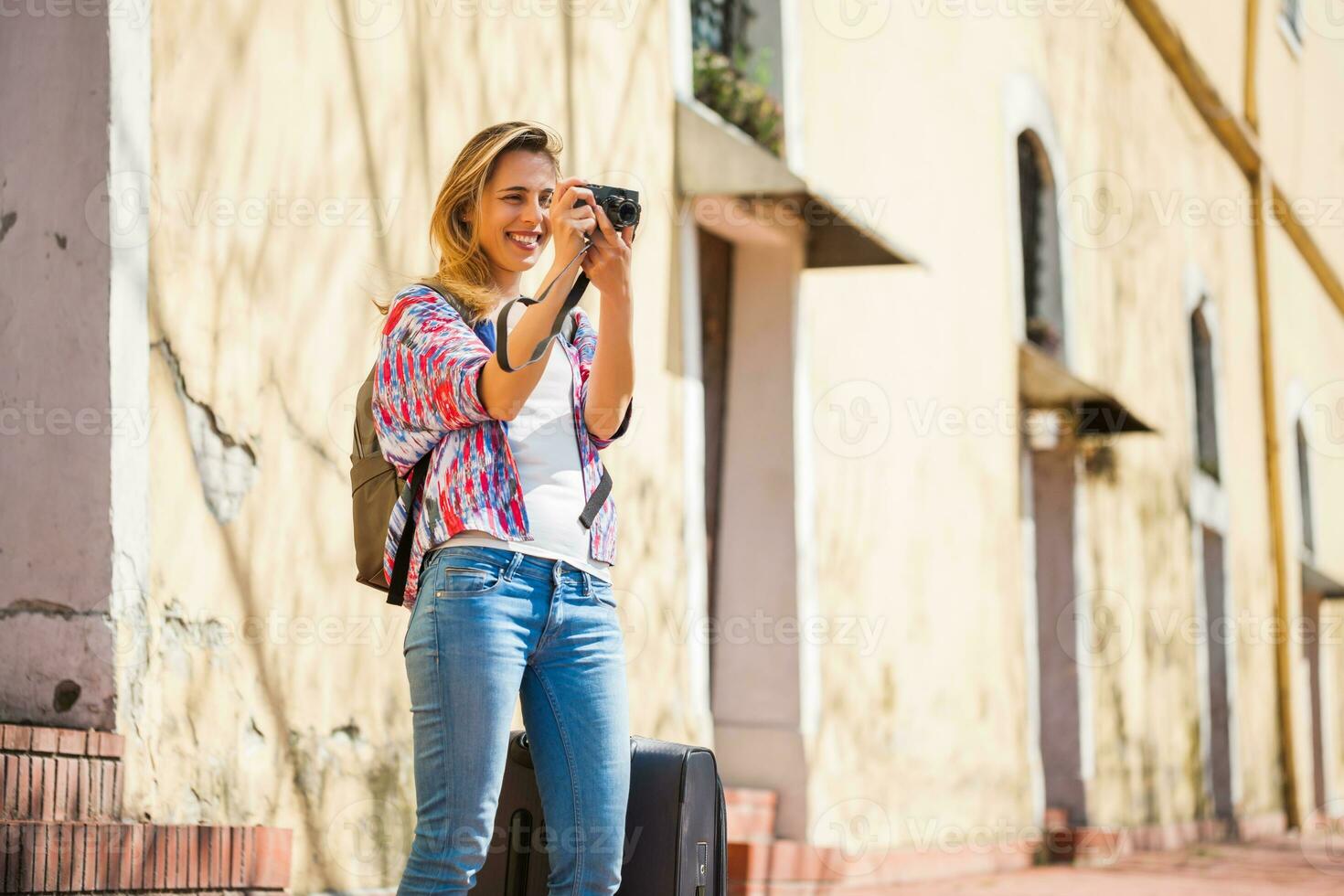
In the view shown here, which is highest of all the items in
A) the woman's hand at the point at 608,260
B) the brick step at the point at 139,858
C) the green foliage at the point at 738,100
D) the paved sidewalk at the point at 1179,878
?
the green foliage at the point at 738,100

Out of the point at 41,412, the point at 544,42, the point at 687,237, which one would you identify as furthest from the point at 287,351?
the point at 687,237

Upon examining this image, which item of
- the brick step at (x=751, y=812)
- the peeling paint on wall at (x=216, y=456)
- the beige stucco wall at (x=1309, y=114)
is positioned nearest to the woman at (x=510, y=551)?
the peeling paint on wall at (x=216, y=456)

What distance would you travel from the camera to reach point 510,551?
9.23 feet

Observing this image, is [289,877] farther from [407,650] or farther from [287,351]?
[407,650]

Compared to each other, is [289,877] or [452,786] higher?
[452,786]

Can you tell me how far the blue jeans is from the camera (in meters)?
2.74

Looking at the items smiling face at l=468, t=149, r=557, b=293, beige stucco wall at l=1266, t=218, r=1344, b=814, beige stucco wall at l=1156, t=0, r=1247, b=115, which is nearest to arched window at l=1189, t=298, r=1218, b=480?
beige stucco wall at l=1266, t=218, r=1344, b=814

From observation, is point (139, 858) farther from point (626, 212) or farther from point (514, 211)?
point (626, 212)

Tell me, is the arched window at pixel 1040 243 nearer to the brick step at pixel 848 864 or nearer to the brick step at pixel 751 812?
the brick step at pixel 848 864

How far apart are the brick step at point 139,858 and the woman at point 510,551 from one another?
121 centimetres

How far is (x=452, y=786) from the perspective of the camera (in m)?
2.74

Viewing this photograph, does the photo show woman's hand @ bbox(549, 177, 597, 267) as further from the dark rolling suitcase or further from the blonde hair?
the dark rolling suitcase

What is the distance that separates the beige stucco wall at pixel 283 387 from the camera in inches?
168

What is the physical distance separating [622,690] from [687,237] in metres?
4.28
